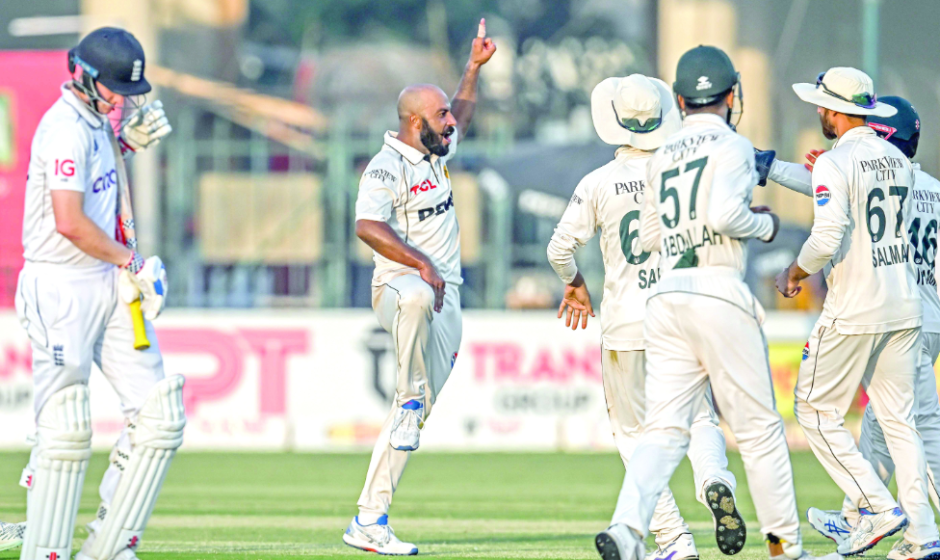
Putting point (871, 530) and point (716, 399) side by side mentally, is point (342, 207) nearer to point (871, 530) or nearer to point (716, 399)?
point (871, 530)

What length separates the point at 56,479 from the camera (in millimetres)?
5945

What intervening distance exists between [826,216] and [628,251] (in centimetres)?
96

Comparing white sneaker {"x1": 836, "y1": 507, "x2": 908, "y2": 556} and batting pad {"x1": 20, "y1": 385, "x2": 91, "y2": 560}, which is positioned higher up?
batting pad {"x1": 20, "y1": 385, "x2": 91, "y2": 560}

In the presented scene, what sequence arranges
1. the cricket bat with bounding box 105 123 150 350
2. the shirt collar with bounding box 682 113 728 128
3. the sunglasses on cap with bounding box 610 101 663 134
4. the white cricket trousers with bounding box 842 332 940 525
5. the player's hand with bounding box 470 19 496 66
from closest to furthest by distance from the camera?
the shirt collar with bounding box 682 113 728 128 < the cricket bat with bounding box 105 123 150 350 < the sunglasses on cap with bounding box 610 101 663 134 < the white cricket trousers with bounding box 842 332 940 525 < the player's hand with bounding box 470 19 496 66

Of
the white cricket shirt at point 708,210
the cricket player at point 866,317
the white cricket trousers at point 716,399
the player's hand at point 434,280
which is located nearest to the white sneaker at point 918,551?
the cricket player at point 866,317

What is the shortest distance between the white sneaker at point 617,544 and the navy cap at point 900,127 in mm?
2714

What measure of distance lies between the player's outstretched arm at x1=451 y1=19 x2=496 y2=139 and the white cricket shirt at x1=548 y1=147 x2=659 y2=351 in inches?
59.8

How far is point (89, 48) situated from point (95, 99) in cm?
23

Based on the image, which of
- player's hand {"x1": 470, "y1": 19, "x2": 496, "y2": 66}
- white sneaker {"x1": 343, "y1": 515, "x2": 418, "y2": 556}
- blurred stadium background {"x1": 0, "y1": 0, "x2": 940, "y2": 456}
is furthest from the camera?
blurred stadium background {"x1": 0, "y1": 0, "x2": 940, "y2": 456}

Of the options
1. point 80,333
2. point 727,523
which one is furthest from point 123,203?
point 727,523

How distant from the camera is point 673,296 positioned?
5797 millimetres

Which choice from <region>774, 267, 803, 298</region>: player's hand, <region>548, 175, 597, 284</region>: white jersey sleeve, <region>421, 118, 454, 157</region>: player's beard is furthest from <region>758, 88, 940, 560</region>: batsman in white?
<region>421, 118, 454, 157</region>: player's beard

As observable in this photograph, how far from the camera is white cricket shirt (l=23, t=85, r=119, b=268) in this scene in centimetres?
606

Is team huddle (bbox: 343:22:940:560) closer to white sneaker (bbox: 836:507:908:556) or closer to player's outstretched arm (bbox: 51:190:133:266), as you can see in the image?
white sneaker (bbox: 836:507:908:556)
